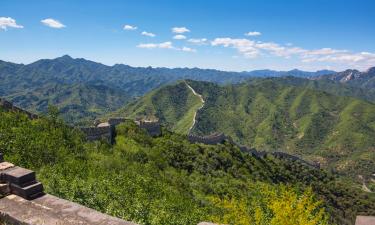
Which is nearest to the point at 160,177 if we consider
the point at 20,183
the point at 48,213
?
the point at 20,183

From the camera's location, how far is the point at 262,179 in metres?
64.4

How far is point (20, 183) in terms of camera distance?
845 cm

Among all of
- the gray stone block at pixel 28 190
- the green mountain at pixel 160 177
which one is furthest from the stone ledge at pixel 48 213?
the green mountain at pixel 160 177

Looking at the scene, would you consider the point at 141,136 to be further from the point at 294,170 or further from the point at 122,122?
the point at 294,170

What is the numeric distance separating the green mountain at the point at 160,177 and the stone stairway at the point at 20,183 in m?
4.65

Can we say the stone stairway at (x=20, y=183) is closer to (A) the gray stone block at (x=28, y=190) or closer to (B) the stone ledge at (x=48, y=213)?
(A) the gray stone block at (x=28, y=190)

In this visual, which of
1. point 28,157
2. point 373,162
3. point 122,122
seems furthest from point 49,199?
point 373,162

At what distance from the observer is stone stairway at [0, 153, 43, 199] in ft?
27.4

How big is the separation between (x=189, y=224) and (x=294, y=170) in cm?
7199

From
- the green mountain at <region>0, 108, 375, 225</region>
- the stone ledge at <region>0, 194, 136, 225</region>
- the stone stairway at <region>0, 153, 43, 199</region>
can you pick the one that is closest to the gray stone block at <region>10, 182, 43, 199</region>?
the stone stairway at <region>0, 153, 43, 199</region>

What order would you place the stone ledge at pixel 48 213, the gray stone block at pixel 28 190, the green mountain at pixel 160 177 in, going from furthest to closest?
1. the green mountain at pixel 160 177
2. the gray stone block at pixel 28 190
3. the stone ledge at pixel 48 213

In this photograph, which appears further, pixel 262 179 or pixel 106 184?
pixel 262 179

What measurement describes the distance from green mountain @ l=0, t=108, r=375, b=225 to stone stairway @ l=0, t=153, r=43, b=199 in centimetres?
465

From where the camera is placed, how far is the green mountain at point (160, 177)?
15.9m
